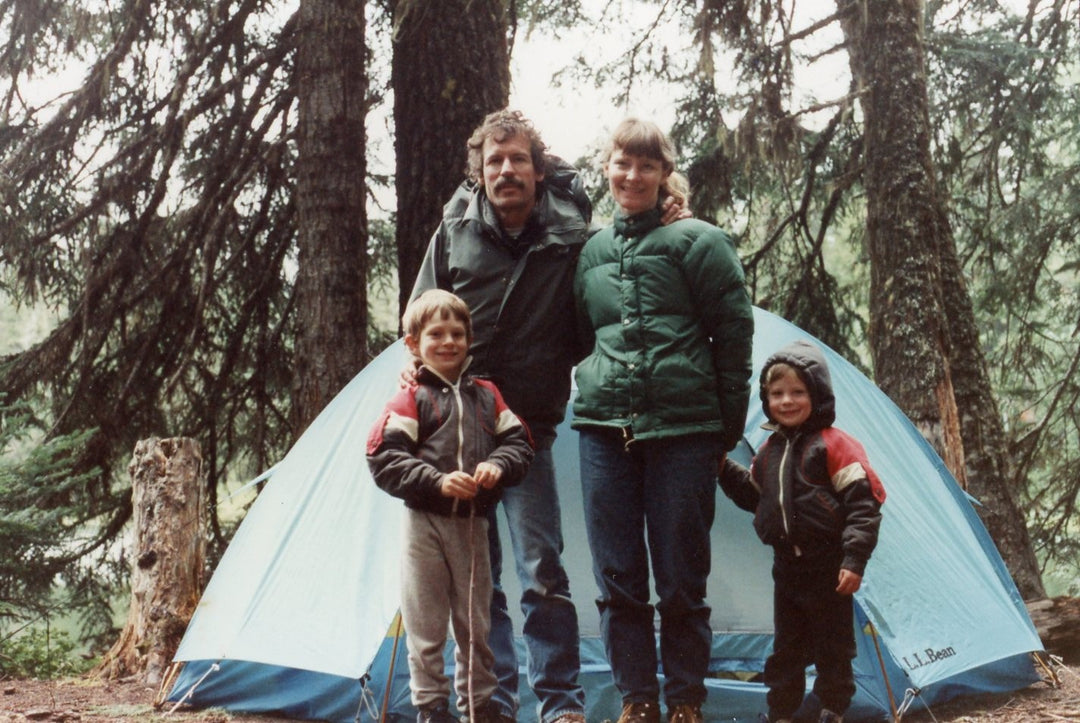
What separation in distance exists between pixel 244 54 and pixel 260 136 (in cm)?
75

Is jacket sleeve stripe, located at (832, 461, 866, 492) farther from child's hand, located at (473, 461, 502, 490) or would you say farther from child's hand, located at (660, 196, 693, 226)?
child's hand, located at (473, 461, 502, 490)

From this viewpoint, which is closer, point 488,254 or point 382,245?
point 488,254

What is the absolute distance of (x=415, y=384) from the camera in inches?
118

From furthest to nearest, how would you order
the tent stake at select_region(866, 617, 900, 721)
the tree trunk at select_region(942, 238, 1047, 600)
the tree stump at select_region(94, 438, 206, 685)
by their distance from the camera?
the tree trunk at select_region(942, 238, 1047, 600) → the tree stump at select_region(94, 438, 206, 685) → the tent stake at select_region(866, 617, 900, 721)

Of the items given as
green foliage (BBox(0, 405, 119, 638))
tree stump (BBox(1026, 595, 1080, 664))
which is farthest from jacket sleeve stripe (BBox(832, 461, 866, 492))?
green foliage (BBox(0, 405, 119, 638))

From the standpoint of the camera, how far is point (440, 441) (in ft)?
9.53

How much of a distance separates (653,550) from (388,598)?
1074 millimetres

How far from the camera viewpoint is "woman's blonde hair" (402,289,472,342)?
117 inches

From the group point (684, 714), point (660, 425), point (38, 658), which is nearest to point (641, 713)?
point (684, 714)

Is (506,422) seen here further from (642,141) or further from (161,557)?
(161,557)

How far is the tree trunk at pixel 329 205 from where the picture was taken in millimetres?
5066

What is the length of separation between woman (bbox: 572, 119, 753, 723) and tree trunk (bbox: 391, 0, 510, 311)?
185cm

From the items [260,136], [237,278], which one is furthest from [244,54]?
[237,278]

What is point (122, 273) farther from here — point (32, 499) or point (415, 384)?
point (415, 384)
